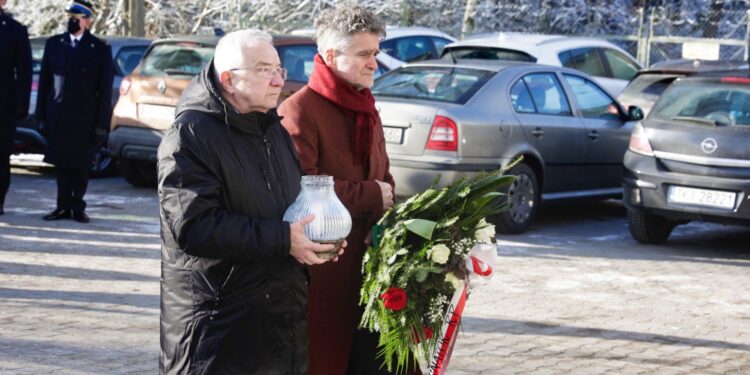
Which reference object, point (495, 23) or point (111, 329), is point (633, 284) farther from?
point (495, 23)

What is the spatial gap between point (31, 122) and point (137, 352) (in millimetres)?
7736

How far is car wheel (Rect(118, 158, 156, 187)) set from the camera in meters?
13.2

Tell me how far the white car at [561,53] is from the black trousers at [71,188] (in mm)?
6250

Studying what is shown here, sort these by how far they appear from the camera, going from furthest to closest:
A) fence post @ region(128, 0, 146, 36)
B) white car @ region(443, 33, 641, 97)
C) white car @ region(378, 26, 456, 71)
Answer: fence post @ region(128, 0, 146, 36)
white car @ region(378, 26, 456, 71)
white car @ region(443, 33, 641, 97)

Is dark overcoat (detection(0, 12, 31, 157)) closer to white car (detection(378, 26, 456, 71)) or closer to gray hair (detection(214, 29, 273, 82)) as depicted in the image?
gray hair (detection(214, 29, 273, 82))

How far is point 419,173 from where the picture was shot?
10547 millimetres

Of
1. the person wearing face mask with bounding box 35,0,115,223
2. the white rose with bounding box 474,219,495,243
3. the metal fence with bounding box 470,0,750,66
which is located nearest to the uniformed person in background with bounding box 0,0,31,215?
the person wearing face mask with bounding box 35,0,115,223

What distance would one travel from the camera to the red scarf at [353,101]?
15.0 ft

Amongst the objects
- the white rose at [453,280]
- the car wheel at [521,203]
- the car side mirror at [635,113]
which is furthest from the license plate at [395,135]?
the white rose at [453,280]

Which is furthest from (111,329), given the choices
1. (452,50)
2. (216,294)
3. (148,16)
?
(148,16)

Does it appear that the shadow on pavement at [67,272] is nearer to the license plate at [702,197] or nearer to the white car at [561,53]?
the license plate at [702,197]

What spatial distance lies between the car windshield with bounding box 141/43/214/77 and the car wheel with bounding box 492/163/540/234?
3.59 meters

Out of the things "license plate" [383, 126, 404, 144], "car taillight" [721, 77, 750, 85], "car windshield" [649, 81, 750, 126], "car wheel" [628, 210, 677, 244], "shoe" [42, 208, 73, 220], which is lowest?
"shoe" [42, 208, 73, 220]

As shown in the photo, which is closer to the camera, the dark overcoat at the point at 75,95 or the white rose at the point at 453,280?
the white rose at the point at 453,280
